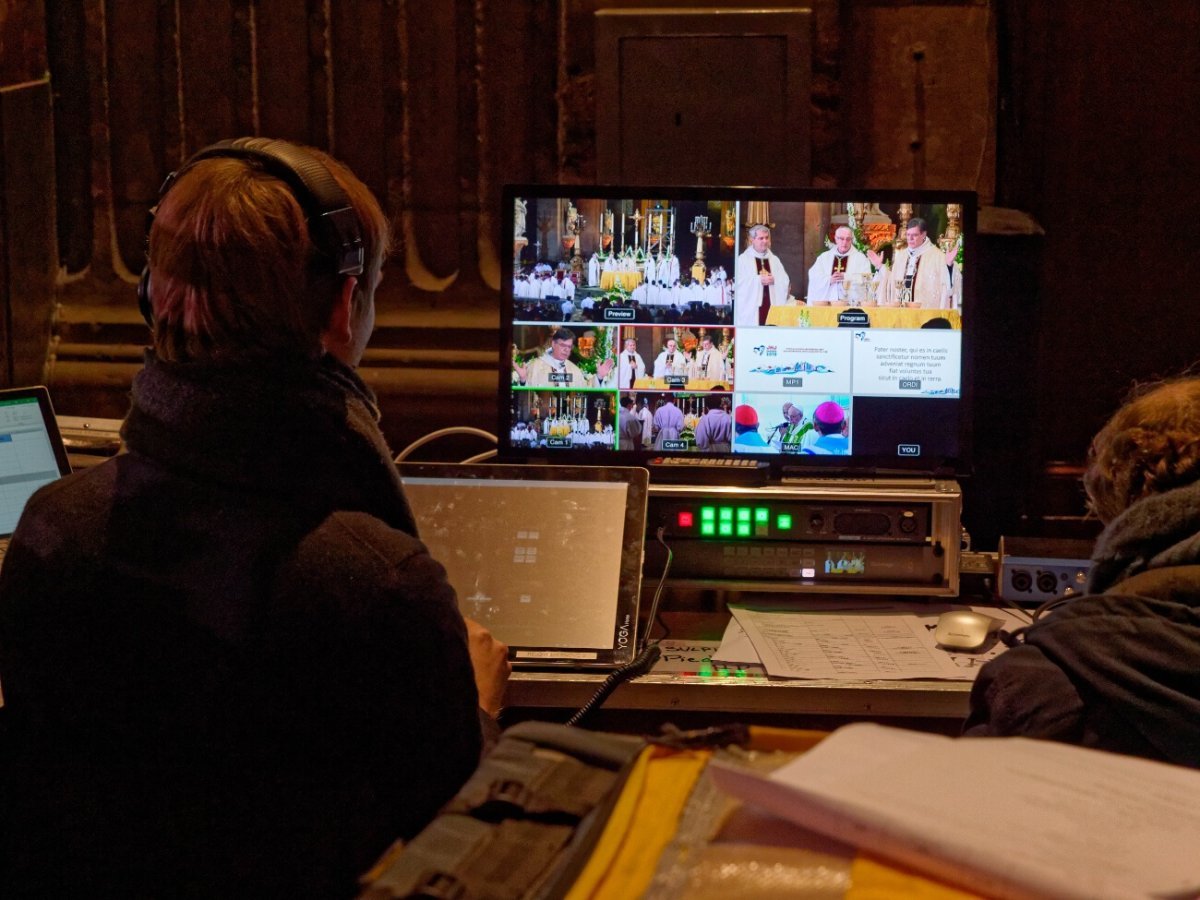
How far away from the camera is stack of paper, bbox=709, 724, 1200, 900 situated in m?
0.50

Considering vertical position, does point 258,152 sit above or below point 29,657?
above

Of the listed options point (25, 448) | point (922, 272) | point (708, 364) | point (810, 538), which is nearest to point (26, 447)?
point (25, 448)

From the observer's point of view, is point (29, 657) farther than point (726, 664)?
No

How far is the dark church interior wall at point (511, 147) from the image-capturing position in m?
2.15

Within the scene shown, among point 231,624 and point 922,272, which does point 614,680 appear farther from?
point 922,272

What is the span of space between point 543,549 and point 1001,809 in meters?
1.04

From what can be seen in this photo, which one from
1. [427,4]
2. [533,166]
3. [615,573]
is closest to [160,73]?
[427,4]

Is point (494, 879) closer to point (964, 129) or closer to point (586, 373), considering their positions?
point (586, 373)

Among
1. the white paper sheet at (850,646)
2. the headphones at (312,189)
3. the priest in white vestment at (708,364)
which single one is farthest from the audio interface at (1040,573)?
the headphones at (312,189)

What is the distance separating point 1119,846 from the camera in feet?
1.72

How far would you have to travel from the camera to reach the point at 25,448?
170cm

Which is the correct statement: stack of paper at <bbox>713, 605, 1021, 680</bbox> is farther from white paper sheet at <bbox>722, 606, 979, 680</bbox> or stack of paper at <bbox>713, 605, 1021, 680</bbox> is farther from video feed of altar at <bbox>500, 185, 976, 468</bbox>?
video feed of altar at <bbox>500, 185, 976, 468</bbox>

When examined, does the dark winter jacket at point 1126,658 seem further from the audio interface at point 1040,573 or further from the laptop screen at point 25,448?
the laptop screen at point 25,448

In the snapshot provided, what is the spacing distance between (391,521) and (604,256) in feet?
2.75
